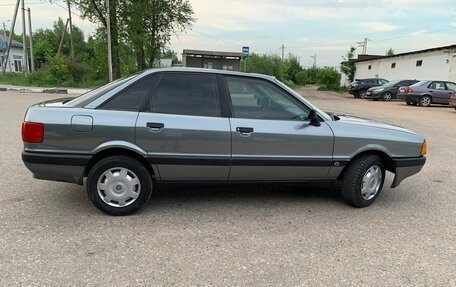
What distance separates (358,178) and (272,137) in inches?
47.9

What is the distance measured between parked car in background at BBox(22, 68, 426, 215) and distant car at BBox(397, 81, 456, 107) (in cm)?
1889

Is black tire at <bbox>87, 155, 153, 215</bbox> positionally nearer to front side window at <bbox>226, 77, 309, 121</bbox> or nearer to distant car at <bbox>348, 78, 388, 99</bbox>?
front side window at <bbox>226, 77, 309, 121</bbox>

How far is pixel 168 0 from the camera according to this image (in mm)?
22188

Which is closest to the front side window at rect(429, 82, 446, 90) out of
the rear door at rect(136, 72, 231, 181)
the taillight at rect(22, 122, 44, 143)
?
the rear door at rect(136, 72, 231, 181)

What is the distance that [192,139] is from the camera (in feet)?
12.6

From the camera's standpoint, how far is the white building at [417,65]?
25.4 meters

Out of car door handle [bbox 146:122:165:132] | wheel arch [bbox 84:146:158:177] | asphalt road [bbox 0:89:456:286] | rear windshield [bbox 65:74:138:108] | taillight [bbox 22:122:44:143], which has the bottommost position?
asphalt road [bbox 0:89:456:286]

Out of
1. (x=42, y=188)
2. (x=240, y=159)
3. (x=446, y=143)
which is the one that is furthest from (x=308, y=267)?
(x=446, y=143)

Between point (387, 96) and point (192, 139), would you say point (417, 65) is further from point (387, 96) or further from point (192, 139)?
point (192, 139)

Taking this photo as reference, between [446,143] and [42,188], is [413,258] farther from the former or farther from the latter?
[446,143]

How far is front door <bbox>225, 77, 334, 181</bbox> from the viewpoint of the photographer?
3973mm

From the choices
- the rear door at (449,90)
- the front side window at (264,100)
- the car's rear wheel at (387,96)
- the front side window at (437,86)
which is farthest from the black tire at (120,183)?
the car's rear wheel at (387,96)

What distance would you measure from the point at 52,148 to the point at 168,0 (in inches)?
810

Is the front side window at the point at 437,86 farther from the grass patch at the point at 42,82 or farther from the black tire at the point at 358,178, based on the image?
the grass patch at the point at 42,82
